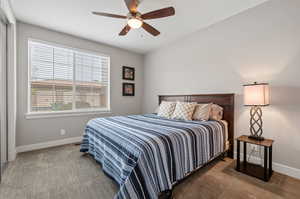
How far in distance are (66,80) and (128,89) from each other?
1703 millimetres

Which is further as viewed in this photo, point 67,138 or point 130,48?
point 130,48

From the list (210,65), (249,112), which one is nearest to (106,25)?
(210,65)

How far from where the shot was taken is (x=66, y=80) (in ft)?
10.7

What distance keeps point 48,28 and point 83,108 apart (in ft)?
6.35

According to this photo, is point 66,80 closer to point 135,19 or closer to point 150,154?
point 135,19

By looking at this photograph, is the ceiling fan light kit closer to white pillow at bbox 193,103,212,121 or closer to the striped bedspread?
the striped bedspread

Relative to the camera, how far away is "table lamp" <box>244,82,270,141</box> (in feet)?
6.22

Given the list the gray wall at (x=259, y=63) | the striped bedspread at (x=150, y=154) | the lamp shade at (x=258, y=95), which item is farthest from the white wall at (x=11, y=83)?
the lamp shade at (x=258, y=95)

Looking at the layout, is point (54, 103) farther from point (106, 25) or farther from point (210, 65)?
point (210, 65)

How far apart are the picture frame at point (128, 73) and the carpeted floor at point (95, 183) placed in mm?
2676

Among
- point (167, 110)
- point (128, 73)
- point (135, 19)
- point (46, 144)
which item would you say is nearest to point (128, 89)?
point (128, 73)

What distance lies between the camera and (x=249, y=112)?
2.31 meters

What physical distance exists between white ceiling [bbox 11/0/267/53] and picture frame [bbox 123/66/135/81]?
1027 millimetres

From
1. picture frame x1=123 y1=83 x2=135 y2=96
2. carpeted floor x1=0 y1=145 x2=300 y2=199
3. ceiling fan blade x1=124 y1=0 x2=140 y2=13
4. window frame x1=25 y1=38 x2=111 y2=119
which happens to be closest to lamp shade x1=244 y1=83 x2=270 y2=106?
carpeted floor x1=0 y1=145 x2=300 y2=199
